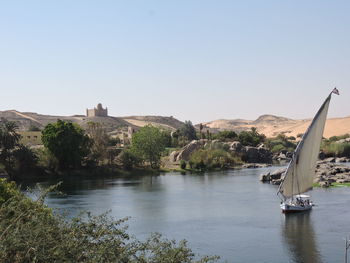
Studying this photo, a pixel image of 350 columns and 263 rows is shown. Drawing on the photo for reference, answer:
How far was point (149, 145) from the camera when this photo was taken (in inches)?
2579

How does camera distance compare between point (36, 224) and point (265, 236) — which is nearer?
point (36, 224)

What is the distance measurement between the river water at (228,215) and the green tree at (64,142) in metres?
8.17

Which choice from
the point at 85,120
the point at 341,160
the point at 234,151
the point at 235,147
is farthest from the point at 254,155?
the point at 85,120

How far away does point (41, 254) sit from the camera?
33.0 ft

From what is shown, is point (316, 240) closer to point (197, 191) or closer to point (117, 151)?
point (197, 191)

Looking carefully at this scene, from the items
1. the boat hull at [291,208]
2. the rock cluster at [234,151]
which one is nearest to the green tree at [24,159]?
the rock cluster at [234,151]

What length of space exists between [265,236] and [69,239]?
16.0 meters

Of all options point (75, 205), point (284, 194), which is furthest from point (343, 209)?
point (75, 205)

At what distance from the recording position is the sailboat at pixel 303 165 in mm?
34594

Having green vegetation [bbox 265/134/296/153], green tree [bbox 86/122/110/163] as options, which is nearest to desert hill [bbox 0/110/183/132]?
green vegetation [bbox 265/134/296/153]

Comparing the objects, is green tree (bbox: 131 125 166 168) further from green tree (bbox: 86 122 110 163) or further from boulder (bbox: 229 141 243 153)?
boulder (bbox: 229 141 243 153)

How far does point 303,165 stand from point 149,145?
1265 inches

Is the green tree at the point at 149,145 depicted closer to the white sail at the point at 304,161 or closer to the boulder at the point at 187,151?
the boulder at the point at 187,151

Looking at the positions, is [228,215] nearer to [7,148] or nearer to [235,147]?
[7,148]
